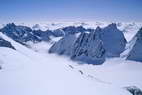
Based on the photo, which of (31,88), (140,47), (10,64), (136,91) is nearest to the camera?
(31,88)

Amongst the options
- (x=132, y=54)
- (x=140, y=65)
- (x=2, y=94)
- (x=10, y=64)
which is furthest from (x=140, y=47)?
(x=2, y=94)

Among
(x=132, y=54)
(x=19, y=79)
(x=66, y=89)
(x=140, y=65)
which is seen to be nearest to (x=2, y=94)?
(x=19, y=79)

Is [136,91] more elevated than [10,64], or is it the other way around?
[10,64]

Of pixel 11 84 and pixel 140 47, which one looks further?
pixel 140 47

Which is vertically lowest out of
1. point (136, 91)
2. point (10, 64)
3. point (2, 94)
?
point (136, 91)

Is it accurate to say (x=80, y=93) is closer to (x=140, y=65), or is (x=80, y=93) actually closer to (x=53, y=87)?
(x=53, y=87)

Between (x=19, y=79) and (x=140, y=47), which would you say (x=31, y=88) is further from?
(x=140, y=47)

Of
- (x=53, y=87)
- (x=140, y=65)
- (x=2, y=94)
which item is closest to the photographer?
(x=2, y=94)

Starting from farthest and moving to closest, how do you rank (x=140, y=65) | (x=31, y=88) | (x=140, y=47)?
(x=140, y=47) → (x=140, y=65) → (x=31, y=88)

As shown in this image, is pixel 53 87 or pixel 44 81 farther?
pixel 44 81
